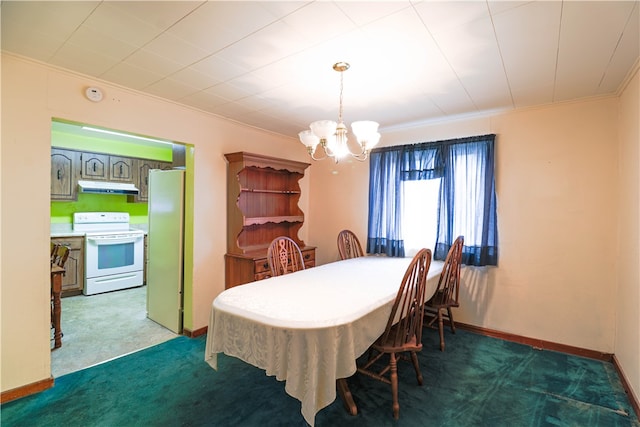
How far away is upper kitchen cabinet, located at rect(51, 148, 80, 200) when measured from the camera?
4.43m

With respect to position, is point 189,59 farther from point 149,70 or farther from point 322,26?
point 322,26

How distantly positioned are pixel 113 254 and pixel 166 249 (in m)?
2.02

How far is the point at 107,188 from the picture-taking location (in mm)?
4824

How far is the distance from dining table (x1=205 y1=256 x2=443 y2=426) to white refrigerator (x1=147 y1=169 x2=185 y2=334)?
1.56 m

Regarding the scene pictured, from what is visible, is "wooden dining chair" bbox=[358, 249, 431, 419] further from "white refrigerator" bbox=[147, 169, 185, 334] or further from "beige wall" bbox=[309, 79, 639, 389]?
"white refrigerator" bbox=[147, 169, 185, 334]

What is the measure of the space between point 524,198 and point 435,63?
1785mm

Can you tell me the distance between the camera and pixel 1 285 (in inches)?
79.3

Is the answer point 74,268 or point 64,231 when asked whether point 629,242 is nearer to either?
point 74,268

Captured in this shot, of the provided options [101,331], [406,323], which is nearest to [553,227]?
[406,323]

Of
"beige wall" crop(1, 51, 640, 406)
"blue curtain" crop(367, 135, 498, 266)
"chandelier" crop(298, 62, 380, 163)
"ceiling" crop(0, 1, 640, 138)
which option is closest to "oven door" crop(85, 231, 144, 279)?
"beige wall" crop(1, 51, 640, 406)

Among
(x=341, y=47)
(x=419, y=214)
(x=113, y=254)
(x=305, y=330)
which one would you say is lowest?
(x=113, y=254)

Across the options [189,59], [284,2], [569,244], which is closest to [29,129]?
[189,59]

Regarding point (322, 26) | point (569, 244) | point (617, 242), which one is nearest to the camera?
point (322, 26)

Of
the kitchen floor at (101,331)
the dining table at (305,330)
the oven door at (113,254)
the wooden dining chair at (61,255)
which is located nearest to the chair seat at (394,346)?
the dining table at (305,330)
